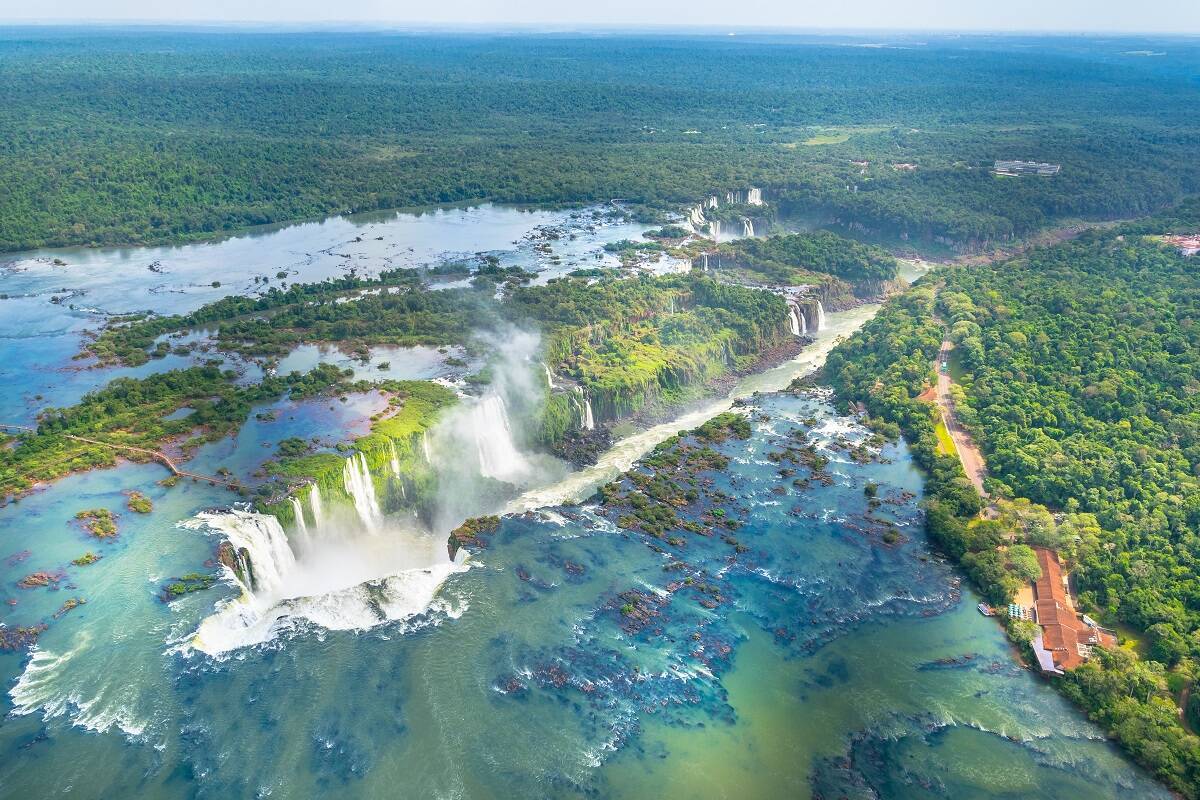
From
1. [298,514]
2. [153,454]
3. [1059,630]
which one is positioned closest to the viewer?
[1059,630]

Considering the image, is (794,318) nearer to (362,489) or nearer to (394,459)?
(394,459)

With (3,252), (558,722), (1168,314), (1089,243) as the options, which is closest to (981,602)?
(558,722)

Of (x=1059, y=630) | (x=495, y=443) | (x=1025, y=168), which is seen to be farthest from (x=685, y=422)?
(x=1025, y=168)

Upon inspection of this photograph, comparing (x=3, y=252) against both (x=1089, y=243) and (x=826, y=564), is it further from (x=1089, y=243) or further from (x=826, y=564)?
(x=1089, y=243)

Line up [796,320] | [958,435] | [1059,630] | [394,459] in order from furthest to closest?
[796,320] < [958,435] < [394,459] < [1059,630]

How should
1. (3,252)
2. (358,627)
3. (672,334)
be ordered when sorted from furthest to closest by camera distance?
(3,252) < (672,334) < (358,627)

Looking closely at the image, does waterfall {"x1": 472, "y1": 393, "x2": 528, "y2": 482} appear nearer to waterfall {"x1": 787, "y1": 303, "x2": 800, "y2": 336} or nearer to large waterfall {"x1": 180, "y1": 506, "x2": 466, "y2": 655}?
large waterfall {"x1": 180, "y1": 506, "x2": 466, "y2": 655}
